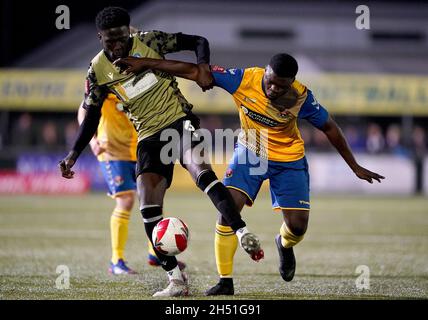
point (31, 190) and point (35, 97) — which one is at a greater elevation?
point (35, 97)

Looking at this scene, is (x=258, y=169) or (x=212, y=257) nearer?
(x=258, y=169)

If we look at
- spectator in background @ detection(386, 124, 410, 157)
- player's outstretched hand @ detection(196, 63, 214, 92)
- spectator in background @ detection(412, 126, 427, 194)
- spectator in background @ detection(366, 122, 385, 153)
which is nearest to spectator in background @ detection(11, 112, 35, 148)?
spectator in background @ detection(366, 122, 385, 153)

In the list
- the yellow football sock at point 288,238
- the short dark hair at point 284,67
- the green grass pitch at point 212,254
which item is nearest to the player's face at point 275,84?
the short dark hair at point 284,67

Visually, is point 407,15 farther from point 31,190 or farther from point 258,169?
point 258,169

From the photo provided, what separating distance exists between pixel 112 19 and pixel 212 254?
4.43 meters

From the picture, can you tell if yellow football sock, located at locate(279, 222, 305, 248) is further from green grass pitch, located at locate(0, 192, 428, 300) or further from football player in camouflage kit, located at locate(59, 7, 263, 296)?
football player in camouflage kit, located at locate(59, 7, 263, 296)

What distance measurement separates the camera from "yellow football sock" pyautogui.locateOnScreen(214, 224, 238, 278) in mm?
6941

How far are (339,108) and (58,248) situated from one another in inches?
648

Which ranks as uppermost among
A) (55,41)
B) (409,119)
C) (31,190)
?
(55,41)

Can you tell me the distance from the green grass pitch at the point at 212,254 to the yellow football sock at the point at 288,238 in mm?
366

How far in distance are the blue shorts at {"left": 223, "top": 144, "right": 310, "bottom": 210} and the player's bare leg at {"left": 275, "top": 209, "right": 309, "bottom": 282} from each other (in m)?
0.07

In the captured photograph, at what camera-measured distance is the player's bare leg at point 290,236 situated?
7508 mm

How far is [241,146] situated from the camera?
7.39 metres
